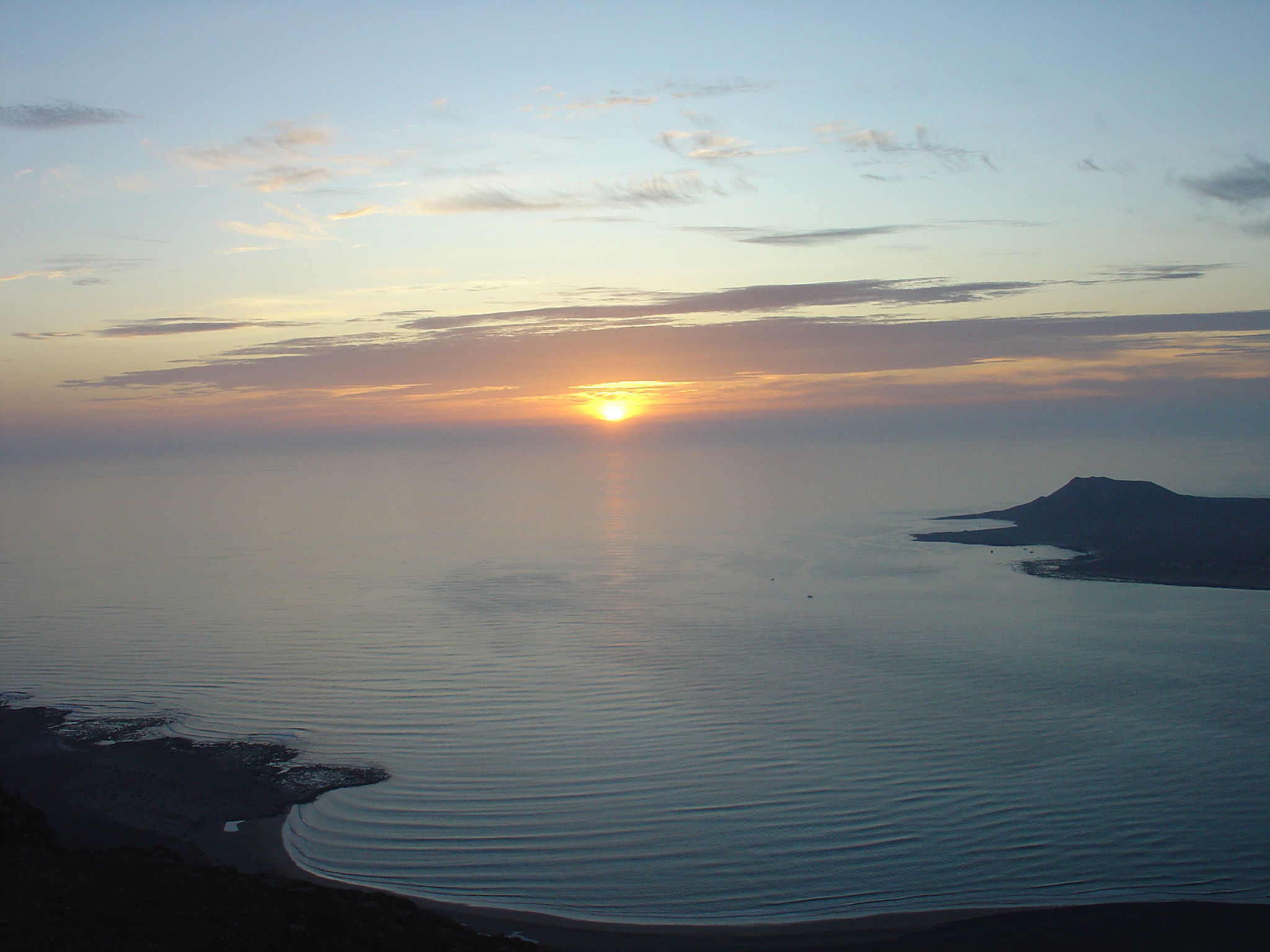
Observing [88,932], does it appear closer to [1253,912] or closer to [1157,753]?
[1253,912]

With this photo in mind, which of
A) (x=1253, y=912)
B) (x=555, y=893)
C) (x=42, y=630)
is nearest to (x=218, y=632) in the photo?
(x=42, y=630)

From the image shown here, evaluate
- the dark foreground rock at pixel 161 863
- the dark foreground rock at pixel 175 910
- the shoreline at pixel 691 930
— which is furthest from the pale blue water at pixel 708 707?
the dark foreground rock at pixel 175 910

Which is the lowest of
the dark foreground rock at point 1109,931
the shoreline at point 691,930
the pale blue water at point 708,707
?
the shoreline at point 691,930

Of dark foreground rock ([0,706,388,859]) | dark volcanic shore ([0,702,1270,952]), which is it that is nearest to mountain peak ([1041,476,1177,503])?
dark volcanic shore ([0,702,1270,952])

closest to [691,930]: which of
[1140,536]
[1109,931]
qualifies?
[1109,931]

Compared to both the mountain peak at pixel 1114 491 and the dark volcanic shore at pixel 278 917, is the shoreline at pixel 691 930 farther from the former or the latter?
the mountain peak at pixel 1114 491

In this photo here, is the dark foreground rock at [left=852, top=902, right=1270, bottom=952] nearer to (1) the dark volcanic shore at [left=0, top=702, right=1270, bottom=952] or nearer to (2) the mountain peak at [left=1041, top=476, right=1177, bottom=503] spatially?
(1) the dark volcanic shore at [left=0, top=702, right=1270, bottom=952]

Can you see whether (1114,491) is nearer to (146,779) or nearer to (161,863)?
(146,779)
